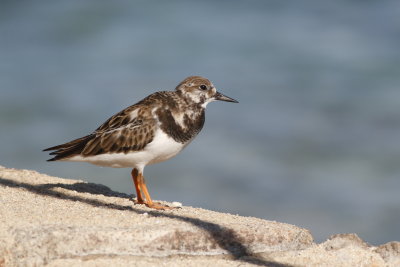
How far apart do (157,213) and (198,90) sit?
1.77 metres

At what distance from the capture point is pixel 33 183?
9602mm

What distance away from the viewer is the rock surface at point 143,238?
22.0 feet

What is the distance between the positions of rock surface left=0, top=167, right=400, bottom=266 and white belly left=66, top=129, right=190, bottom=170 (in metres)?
0.53

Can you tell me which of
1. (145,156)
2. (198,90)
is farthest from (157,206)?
(198,90)

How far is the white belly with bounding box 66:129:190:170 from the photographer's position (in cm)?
830

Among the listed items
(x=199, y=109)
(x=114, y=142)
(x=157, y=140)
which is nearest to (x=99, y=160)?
(x=114, y=142)

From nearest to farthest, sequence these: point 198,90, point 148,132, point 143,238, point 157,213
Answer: point 143,238 → point 157,213 → point 148,132 → point 198,90

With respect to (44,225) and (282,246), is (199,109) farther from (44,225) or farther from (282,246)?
(44,225)

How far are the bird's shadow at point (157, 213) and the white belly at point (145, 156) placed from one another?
1.75 feet

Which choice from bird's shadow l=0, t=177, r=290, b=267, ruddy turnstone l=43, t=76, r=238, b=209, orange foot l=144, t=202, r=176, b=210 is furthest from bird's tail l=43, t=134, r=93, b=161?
orange foot l=144, t=202, r=176, b=210

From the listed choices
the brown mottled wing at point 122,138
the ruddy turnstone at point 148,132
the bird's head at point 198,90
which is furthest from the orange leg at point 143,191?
the bird's head at point 198,90

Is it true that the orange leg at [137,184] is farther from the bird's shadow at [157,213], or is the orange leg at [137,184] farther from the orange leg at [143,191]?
the bird's shadow at [157,213]

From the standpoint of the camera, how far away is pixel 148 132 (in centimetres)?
836

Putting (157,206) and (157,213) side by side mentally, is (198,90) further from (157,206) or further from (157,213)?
(157,213)
